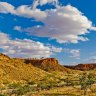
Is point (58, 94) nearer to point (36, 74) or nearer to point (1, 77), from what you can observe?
point (1, 77)

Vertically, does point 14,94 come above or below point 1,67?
below

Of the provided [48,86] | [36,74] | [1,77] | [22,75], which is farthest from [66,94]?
[36,74]

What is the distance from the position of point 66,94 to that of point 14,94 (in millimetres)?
14961

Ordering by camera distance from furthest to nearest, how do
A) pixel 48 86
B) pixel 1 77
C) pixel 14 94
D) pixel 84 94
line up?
pixel 1 77 < pixel 48 86 < pixel 14 94 < pixel 84 94

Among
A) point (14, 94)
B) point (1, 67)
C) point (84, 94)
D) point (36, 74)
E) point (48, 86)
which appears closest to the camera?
point (84, 94)

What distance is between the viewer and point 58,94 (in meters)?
80.8

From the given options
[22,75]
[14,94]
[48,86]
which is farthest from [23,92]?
[22,75]

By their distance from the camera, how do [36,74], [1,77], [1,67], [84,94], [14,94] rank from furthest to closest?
[36,74] < [1,67] < [1,77] < [14,94] < [84,94]

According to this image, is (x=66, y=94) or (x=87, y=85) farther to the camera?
(x=87, y=85)

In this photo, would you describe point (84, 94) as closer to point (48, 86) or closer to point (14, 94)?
point (14, 94)

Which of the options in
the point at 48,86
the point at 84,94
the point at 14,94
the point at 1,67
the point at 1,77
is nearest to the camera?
the point at 84,94

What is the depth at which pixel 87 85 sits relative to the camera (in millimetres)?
90625

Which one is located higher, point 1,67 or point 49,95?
point 1,67

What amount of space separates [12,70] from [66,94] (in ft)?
232
